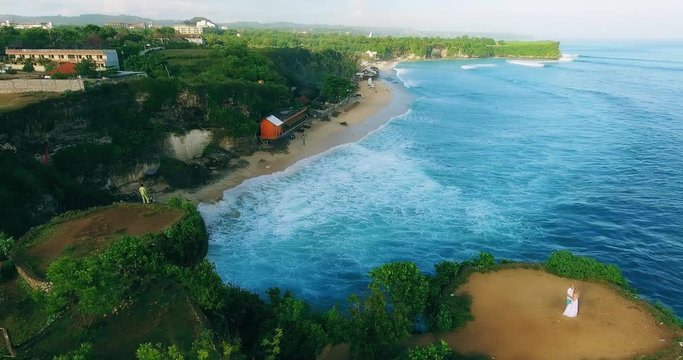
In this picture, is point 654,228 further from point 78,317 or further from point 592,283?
point 78,317

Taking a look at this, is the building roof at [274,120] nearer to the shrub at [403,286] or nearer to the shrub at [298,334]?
the shrub at [298,334]

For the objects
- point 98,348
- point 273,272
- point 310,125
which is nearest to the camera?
point 98,348

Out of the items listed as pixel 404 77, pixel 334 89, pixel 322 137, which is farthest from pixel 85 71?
pixel 404 77

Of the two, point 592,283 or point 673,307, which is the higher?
point 592,283

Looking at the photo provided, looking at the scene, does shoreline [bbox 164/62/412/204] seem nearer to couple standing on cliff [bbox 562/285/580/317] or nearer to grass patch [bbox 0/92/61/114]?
grass patch [bbox 0/92/61/114]

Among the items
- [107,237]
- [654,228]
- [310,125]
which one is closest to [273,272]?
[107,237]

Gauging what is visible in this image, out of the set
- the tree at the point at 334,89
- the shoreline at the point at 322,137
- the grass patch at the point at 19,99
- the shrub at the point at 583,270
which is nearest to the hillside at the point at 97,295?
the shoreline at the point at 322,137

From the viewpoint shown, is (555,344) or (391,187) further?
A: (391,187)
